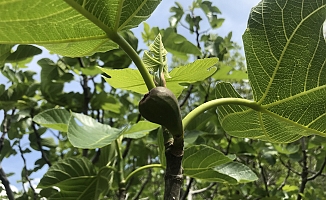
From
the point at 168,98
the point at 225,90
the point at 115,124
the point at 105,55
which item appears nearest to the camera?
the point at 168,98

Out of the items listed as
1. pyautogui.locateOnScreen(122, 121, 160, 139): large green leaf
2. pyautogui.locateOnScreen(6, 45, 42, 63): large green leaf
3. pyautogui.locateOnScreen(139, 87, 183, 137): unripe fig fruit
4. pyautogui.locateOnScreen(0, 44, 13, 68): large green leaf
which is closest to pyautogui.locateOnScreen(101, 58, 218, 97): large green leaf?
pyautogui.locateOnScreen(139, 87, 183, 137): unripe fig fruit

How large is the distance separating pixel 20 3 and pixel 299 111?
52cm

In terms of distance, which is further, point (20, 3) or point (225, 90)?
point (225, 90)

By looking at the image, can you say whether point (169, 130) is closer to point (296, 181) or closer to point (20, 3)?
point (20, 3)

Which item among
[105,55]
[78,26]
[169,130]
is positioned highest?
[78,26]

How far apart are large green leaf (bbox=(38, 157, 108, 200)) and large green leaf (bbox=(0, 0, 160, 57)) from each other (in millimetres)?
801

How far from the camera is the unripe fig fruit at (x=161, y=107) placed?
1.71 feet

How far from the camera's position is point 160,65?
65cm

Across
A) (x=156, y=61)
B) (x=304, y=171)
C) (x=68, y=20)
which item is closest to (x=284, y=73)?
(x=156, y=61)

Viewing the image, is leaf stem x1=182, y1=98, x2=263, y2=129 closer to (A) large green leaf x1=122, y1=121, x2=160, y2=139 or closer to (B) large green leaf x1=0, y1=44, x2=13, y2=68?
(A) large green leaf x1=122, y1=121, x2=160, y2=139

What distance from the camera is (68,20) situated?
0.61m

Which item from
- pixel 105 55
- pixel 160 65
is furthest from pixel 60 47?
pixel 105 55

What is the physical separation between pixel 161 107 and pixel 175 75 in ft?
0.71

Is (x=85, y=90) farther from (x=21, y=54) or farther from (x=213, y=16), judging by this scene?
(x=213, y=16)
